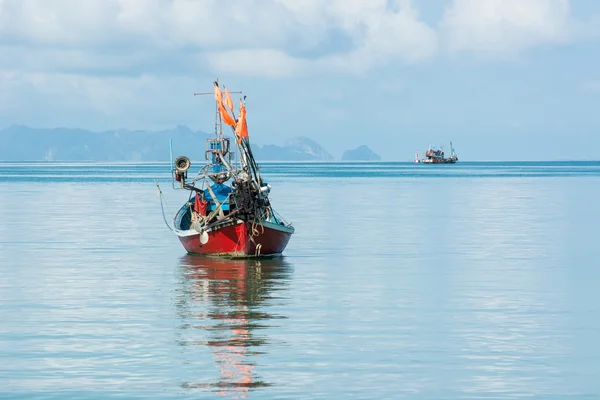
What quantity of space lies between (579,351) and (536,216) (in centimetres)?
5923

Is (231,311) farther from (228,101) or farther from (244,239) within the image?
(228,101)

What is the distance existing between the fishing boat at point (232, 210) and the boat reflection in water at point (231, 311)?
0.76m

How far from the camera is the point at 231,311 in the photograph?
34.5 meters

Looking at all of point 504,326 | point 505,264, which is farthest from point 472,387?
point 505,264

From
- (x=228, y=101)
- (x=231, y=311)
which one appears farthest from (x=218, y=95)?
(x=231, y=311)

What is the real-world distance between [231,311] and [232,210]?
17144 millimetres

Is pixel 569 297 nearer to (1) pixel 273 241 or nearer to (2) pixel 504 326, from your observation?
(2) pixel 504 326

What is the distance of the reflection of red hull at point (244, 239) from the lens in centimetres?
4994

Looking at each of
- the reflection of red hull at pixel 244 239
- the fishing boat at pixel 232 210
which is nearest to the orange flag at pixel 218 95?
the fishing boat at pixel 232 210

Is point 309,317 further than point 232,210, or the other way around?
point 232,210

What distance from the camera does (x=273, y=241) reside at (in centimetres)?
5119

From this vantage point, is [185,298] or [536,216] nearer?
[185,298]

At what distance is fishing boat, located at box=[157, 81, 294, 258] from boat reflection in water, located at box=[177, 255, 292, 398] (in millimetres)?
759

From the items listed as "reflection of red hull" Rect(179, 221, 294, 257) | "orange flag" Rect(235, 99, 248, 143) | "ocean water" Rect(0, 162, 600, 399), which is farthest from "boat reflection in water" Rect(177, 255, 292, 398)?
"orange flag" Rect(235, 99, 248, 143)
